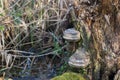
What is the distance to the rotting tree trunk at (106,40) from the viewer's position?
2211 millimetres

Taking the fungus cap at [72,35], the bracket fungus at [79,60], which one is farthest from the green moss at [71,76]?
the fungus cap at [72,35]

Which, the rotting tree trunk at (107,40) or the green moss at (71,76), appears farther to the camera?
the green moss at (71,76)

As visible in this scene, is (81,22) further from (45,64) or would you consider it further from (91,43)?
(45,64)

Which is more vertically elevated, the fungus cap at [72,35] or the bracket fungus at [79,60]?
the fungus cap at [72,35]

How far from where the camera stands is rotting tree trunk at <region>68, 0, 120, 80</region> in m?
2.21

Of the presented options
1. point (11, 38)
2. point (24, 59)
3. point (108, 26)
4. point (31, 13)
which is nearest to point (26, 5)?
point (31, 13)

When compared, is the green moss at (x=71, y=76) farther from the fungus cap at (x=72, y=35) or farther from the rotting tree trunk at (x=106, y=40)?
the fungus cap at (x=72, y=35)

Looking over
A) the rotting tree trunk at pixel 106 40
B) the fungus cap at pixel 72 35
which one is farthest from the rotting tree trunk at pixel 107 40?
→ the fungus cap at pixel 72 35

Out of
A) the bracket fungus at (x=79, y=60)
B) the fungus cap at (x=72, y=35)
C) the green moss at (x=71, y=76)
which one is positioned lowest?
the green moss at (x=71, y=76)

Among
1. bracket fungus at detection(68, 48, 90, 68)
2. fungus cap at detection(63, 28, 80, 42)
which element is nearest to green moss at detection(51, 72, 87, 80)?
bracket fungus at detection(68, 48, 90, 68)

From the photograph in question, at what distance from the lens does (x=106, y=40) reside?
2.29 m

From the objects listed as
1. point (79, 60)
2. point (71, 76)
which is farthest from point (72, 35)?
point (71, 76)

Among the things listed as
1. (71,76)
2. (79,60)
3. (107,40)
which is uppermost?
(107,40)

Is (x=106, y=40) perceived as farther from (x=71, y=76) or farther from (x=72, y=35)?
(x=71, y=76)
